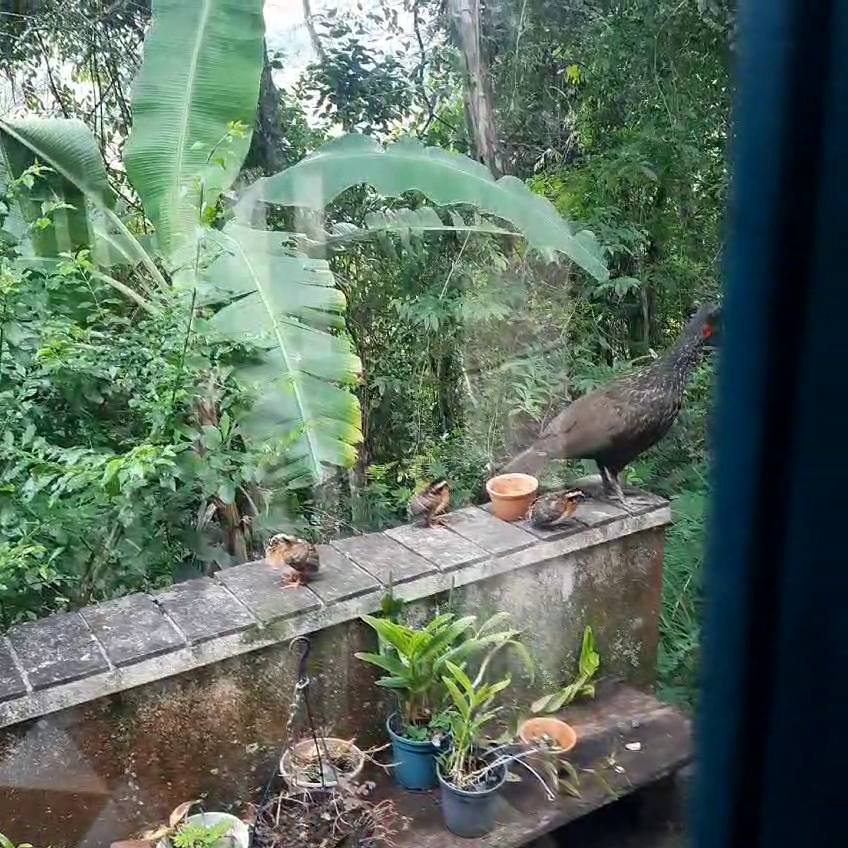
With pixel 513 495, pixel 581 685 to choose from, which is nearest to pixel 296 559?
pixel 513 495

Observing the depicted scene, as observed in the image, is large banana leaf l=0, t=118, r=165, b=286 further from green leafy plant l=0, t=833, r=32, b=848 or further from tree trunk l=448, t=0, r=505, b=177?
green leafy plant l=0, t=833, r=32, b=848

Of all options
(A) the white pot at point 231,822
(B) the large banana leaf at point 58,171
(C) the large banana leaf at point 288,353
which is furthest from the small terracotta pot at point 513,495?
(B) the large banana leaf at point 58,171

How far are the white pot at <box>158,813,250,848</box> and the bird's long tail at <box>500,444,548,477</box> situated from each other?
2.25ft

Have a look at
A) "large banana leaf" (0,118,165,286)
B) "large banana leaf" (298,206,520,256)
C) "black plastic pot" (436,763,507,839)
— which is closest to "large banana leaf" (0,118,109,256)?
"large banana leaf" (0,118,165,286)

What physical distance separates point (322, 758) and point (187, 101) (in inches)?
41.8

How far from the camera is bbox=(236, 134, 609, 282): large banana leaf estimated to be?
5.15 ft

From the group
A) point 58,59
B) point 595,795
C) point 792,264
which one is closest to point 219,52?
point 58,59

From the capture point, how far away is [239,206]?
5.15 ft

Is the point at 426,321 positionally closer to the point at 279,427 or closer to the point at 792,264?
the point at 279,427

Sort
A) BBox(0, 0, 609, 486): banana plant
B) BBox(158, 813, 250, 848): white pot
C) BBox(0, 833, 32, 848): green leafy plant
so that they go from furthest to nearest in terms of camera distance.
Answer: BBox(0, 0, 609, 486): banana plant
BBox(158, 813, 250, 848): white pot
BBox(0, 833, 32, 848): green leafy plant

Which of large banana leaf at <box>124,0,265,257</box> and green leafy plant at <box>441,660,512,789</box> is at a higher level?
large banana leaf at <box>124,0,265,257</box>

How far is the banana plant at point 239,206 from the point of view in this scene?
54.1 inches

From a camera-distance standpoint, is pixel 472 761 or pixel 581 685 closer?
pixel 472 761

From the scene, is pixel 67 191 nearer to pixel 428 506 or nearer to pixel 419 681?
pixel 428 506
